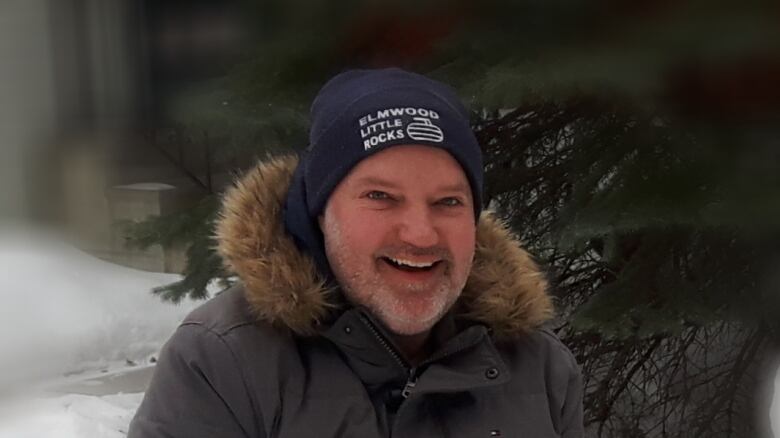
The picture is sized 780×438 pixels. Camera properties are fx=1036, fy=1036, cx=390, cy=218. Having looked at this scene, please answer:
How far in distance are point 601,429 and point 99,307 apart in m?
3.89

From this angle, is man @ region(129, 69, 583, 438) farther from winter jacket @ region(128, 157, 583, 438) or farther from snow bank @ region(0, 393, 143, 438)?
snow bank @ region(0, 393, 143, 438)

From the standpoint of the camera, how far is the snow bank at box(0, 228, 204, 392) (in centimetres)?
635

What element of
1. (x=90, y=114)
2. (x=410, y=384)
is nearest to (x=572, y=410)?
(x=410, y=384)

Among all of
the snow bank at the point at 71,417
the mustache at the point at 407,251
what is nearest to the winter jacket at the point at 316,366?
the mustache at the point at 407,251

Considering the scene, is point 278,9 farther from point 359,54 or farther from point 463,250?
point 463,250

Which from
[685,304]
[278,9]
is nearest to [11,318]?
[278,9]

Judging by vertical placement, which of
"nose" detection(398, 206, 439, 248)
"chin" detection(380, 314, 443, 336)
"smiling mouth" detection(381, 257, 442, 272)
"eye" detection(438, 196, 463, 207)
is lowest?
"chin" detection(380, 314, 443, 336)

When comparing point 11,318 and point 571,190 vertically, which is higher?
point 571,190

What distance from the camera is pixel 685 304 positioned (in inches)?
129

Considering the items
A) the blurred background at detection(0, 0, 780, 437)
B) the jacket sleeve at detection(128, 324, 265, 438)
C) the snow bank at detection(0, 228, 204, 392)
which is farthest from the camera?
the snow bank at detection(0, 228, 204, 392)

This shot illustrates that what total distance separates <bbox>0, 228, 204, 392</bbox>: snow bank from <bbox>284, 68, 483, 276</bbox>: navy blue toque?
15.0ft

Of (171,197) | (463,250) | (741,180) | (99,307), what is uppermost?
(463,250)

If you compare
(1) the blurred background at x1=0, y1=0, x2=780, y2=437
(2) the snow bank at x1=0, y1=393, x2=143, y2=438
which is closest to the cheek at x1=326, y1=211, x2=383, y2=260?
(1) the blurred background at x1=0, y1=0, x2=780, y2=437

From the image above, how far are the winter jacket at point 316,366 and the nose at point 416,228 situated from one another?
14 centimetres
